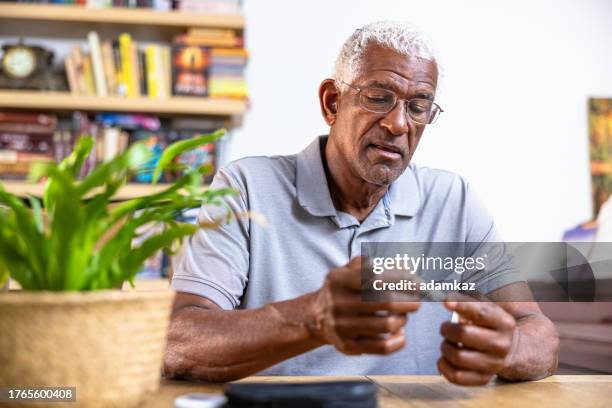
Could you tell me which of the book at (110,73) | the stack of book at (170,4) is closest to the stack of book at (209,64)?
the stack of book at (170,4)

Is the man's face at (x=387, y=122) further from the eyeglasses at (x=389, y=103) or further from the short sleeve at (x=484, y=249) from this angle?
the short sleeve at (x=484, y=249)

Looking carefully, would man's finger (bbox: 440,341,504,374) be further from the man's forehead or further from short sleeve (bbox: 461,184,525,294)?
the man's forehead

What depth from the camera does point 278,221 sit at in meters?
1.53

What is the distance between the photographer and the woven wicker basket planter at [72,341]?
2.18 feet

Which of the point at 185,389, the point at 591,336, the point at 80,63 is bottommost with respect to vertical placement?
the point at 591,336

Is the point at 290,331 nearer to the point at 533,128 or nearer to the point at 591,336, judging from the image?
the point at 591,336

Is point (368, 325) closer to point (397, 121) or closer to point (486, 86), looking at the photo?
point (397, 121)

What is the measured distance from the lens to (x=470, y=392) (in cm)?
99

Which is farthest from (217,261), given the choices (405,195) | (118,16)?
(118,16)

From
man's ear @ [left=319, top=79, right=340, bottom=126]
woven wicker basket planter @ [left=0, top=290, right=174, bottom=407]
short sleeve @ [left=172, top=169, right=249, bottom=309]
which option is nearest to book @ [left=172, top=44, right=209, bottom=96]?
man's ear @ [left=319, top=79, right=340, bottom=126]

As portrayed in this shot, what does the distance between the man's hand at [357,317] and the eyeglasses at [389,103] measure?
0.76 metres

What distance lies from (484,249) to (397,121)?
1.32 ft

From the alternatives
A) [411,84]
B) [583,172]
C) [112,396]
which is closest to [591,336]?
[583,172]

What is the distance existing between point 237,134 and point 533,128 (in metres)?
1.53
